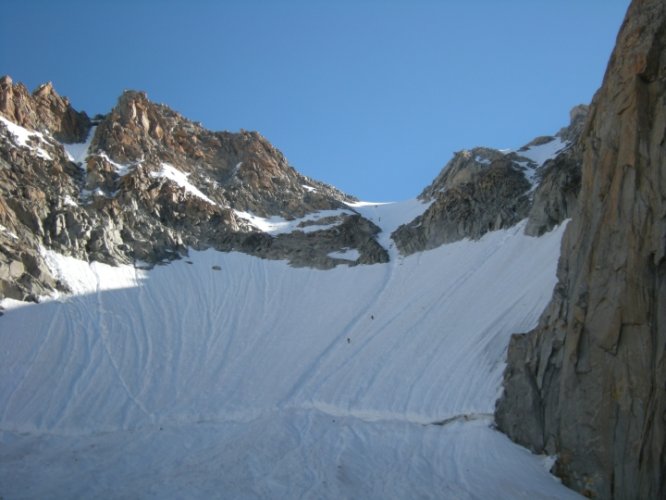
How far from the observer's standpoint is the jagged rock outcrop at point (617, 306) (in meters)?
17.7

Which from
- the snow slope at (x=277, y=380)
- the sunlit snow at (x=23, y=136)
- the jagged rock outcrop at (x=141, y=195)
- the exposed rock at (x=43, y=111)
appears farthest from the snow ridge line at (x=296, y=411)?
the exposed rock at (x=43, y=111)

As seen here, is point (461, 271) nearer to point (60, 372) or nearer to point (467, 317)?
point (467, 317)

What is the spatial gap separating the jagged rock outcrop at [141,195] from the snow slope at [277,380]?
3881mm

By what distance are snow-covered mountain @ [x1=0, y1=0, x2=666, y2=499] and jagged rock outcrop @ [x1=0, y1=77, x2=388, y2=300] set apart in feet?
0.95

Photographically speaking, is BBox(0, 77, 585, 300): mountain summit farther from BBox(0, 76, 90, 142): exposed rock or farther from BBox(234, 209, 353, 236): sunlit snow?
BBox(234, 209, 353, 236): sunlit snow

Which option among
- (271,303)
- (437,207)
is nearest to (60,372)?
(271,303)

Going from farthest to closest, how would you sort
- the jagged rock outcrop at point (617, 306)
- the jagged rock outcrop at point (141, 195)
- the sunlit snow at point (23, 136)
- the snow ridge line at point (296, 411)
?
the sunlit snow at point (23, 136) → the jagged rock outcrop at point (141, 195) → the snow ridge line at point (296, 411) → the jagged rock outcrop at point (617, 306)

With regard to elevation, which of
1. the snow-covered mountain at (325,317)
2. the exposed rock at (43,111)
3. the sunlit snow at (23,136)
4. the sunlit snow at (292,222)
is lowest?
the snow-covered mountain at (325,317)

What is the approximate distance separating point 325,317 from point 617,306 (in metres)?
27.4

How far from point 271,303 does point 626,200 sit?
32337 mm

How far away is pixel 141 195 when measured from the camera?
5872 cm

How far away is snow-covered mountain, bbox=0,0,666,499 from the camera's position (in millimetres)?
19375

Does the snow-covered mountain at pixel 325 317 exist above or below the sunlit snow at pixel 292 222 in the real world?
below

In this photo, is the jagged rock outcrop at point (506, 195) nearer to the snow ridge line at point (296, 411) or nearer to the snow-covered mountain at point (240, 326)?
the snow-covered mountain at point (240, 326)
